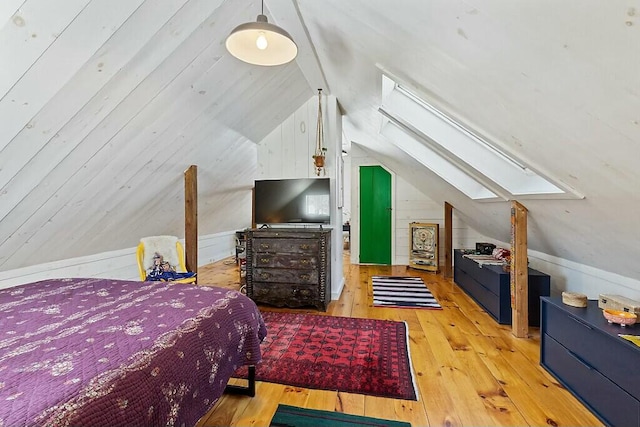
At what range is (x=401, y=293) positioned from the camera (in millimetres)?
3982

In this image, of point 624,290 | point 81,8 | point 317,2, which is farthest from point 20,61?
point 624,290

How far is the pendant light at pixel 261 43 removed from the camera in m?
1.55

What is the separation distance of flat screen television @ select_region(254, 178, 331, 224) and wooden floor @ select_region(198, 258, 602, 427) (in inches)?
63.4

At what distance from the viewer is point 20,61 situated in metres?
1.42

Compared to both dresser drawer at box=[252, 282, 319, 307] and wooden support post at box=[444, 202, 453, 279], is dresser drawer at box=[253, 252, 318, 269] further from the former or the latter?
wooden support post at box=[444, 202, 453, 279]

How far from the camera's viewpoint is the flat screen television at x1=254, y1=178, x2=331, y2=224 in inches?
144

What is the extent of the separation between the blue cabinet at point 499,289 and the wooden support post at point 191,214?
3.34 m

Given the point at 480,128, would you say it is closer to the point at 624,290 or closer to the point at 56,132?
the point at 624,290

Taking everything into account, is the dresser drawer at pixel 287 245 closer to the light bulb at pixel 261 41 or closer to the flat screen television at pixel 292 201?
the flat screen television at pixel 292 201

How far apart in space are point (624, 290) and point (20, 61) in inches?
152

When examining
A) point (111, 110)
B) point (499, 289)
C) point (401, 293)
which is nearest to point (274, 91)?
point (111, 110)

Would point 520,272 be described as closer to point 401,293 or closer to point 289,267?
point 401,293

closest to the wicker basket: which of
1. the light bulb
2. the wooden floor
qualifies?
the wooden floor

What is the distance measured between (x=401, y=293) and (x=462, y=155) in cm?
202
